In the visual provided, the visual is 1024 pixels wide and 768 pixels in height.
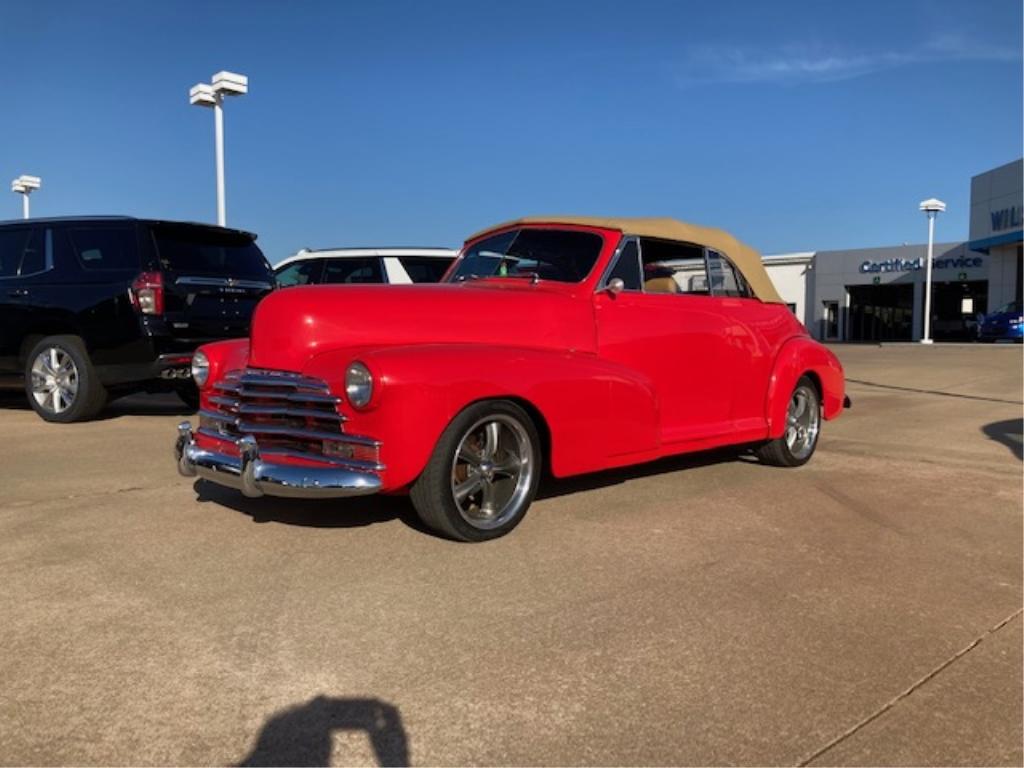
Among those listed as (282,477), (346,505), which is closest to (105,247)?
(346,505)

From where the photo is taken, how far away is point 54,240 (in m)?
7.95

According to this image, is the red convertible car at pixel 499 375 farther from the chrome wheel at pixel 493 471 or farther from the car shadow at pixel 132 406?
the car shadow at pixel 132 406

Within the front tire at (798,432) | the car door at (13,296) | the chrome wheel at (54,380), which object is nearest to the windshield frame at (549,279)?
the front tire at (798,432)

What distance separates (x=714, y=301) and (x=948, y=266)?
39125 mm

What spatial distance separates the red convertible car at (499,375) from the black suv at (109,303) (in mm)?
2839

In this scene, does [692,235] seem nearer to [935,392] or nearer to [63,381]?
[63,381]

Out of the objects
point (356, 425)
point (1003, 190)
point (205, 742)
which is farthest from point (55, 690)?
point (1003, 190)

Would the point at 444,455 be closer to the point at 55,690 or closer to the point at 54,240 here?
the point at 55,690

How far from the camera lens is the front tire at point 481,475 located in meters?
3.95

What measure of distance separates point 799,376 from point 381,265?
6.18 metres

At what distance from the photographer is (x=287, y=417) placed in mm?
4168

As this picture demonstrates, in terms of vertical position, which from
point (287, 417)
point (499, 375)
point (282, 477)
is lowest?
point (282, 477)

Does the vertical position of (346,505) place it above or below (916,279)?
below

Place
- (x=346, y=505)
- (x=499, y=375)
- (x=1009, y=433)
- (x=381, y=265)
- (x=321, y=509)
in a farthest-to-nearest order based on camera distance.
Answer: (x=381, y=265) → (x=1009, y=433) → (x=346, y=505) → (x=321, y=509) → (x=499, y=375)
